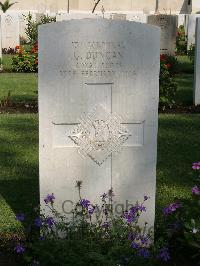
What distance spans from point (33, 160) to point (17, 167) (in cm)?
27

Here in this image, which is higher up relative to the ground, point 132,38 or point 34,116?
point 132,38

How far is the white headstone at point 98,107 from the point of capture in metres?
3.40

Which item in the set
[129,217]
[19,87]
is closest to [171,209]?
[129,217]

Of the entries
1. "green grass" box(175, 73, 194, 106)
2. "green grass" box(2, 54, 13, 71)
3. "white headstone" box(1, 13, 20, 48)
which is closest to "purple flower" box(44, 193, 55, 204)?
"green grass" box(175, 73, 194, 106)

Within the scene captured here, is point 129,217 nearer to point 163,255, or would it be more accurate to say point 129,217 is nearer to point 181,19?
point 163,255

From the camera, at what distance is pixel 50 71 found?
340 centimetres

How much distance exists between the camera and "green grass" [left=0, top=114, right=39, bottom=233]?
4.42 meters

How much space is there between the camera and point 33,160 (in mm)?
5789

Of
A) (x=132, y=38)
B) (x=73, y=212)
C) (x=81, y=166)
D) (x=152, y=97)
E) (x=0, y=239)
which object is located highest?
(x=132, y=38)

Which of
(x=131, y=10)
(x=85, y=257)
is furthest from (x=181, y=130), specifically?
(x=131, y=10)

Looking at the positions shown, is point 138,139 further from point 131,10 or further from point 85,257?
point 131,10

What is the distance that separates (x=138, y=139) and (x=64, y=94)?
1.72 ft

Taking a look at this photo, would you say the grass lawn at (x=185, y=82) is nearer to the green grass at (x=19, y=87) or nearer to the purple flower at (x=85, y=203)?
the green grass at (x=19, y=87)

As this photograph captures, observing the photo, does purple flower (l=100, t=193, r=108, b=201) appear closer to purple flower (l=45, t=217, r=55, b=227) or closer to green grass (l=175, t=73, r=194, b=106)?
purple flower (l=45, t=217, r=55, b=227)
